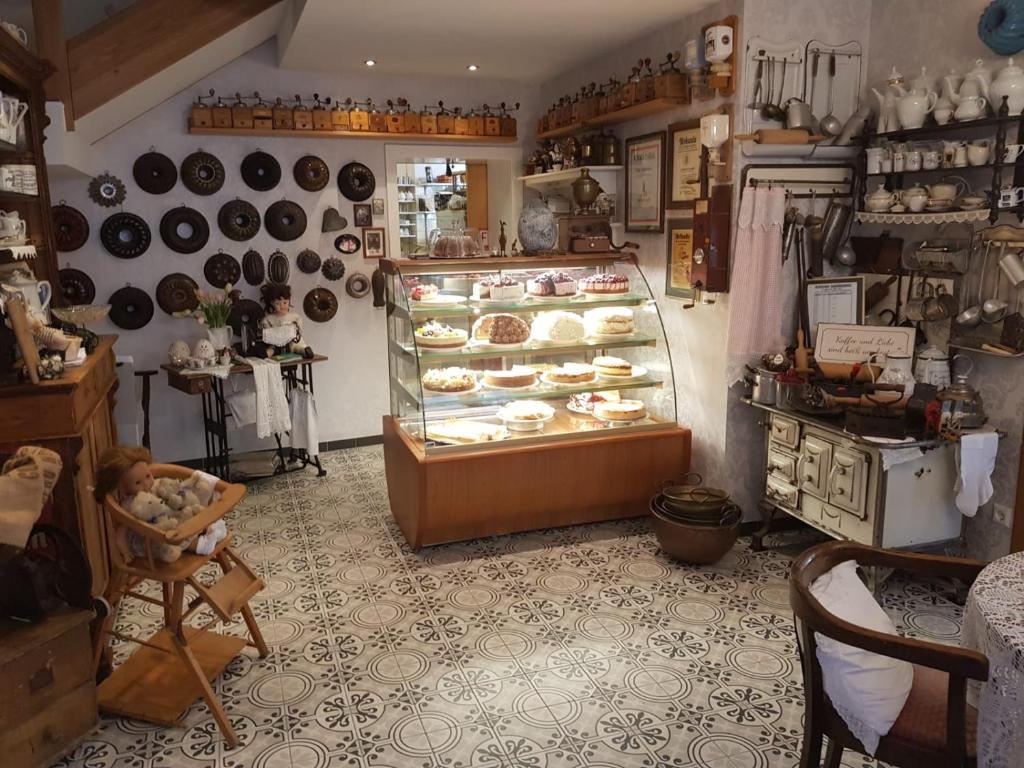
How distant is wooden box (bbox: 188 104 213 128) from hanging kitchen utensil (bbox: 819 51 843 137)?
12.9 feet

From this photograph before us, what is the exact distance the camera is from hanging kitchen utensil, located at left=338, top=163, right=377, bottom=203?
5758 mm

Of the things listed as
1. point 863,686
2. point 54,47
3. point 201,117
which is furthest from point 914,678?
point 201,117

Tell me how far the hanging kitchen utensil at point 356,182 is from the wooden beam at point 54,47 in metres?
2.00

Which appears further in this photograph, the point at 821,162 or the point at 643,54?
the point at 643,54

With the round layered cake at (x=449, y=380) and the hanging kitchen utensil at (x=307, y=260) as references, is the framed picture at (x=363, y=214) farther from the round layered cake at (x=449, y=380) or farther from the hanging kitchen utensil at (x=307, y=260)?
the round layered cake at (x=449, y=380)

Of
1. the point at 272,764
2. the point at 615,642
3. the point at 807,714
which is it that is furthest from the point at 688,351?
the point at 272,764

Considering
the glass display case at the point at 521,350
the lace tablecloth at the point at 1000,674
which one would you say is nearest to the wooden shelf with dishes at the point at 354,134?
the glass display case at the point at 521,350

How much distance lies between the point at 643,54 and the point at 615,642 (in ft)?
11.2

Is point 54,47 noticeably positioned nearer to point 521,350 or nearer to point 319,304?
point 319,304

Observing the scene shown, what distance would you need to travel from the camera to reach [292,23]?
4441 mm

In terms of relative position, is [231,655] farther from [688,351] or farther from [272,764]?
[688,351]

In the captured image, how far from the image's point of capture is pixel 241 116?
5.30 m

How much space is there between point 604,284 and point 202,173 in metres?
3.04

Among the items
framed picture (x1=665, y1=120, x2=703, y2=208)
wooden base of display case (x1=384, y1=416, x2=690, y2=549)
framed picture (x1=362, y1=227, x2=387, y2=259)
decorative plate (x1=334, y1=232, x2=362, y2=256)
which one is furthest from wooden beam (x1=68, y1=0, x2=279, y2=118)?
framed picture (x1=665, y1=120, x2=703, y2=208)
